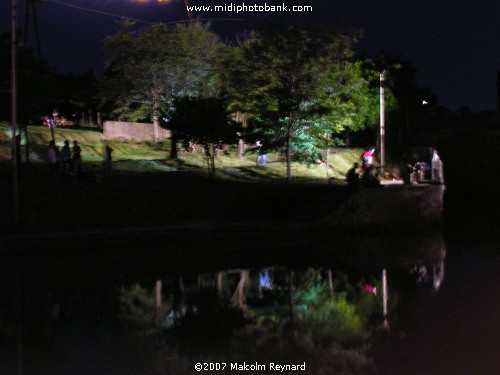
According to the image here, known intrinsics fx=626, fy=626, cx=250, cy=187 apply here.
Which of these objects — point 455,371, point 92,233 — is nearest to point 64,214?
point 92,233

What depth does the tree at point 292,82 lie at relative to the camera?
32031 mm

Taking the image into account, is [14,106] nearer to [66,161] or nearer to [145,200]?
[145,200]

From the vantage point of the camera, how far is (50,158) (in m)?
25.8

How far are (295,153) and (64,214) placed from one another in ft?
58.7

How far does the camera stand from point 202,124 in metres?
28.1

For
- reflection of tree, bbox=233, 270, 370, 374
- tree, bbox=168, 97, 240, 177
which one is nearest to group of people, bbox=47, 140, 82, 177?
tree, bbox=168, 97, 240, 177

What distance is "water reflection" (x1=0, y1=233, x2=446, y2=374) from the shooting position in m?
7.48

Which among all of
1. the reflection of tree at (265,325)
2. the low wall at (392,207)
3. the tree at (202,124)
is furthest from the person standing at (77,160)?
the reflection of tree at (265,325)

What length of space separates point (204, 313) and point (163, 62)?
36194mm

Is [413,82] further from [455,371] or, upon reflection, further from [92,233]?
[455,371]

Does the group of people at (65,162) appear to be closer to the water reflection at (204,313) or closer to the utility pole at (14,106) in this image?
the utility pole at (14,106)

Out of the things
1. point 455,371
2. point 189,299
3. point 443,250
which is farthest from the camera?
point 443,250

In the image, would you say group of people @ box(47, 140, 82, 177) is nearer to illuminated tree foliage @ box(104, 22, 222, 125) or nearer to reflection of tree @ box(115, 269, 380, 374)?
reflection of tree @ box(115, 269, 380, 374)

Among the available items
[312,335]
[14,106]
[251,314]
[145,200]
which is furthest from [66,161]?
[312,335]
